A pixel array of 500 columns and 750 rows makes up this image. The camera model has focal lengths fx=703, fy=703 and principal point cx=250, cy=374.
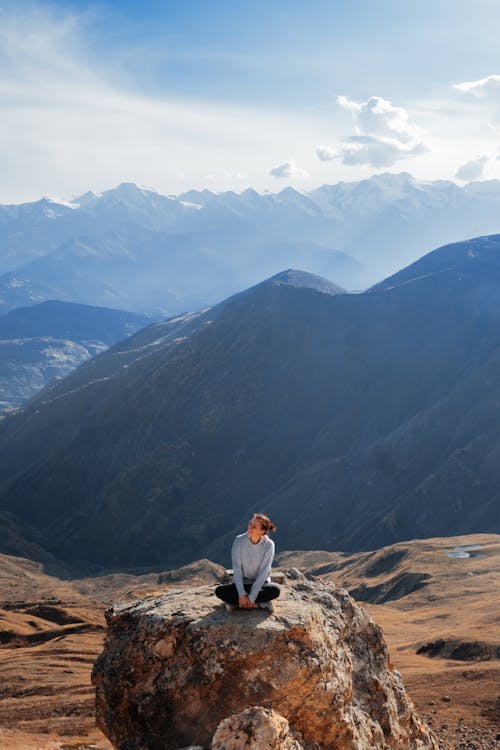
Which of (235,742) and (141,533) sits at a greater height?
(235,742)

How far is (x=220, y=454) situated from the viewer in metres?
118

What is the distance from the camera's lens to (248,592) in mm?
12008

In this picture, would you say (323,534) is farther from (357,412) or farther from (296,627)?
(296,627)

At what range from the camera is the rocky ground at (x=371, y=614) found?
23.2 meters

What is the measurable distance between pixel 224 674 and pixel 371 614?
41150 mm

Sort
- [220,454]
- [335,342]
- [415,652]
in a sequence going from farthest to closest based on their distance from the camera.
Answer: [335,342] → [220,454] → [415,652]

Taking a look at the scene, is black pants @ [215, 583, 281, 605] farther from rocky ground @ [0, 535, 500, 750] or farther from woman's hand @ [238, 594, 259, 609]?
rocky ground @ [0, 535, 500, 750]

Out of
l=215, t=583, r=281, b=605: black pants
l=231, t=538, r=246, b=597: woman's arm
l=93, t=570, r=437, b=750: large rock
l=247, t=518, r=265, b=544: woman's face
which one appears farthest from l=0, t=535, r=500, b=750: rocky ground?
l=247, t=518, r=265, b=544: woman's face

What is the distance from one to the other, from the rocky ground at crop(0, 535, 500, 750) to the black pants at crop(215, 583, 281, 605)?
19.9 feet

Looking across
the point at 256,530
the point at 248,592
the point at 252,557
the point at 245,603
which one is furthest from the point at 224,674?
the point at 256,530

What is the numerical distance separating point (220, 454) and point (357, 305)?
144 feet

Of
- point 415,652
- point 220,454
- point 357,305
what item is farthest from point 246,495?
point 415,652

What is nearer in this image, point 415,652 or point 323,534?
point 415,652

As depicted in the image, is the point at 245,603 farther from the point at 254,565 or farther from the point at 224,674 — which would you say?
the point at 224,674
